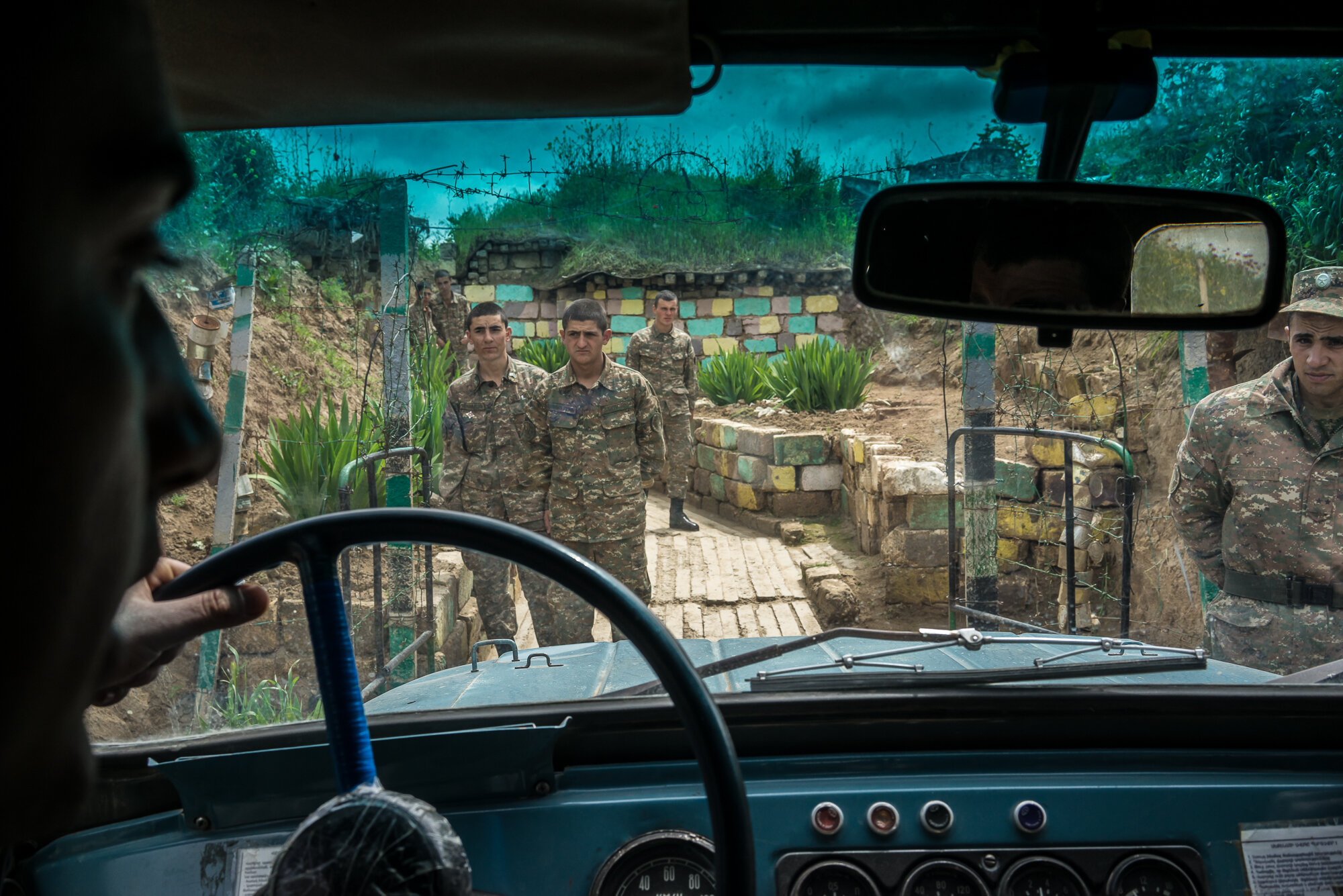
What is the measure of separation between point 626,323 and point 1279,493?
382 inches

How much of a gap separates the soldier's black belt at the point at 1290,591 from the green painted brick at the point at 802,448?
19.2 ft

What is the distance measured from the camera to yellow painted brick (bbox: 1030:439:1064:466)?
3387 millimetres

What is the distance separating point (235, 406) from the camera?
254cm

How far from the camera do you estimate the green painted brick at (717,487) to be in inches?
387

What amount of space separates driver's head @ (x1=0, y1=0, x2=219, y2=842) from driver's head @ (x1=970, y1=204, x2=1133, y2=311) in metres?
1.01

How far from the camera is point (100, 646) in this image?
35 centimetres

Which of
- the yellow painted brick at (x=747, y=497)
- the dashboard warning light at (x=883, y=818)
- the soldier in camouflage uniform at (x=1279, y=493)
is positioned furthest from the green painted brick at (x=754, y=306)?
the dashboard warning light at (x=883, y=818)

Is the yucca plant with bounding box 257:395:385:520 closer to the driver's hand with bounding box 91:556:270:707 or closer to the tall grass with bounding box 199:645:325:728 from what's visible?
the tall grass with bounding box 199:645:325:728

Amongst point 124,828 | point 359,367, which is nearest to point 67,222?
point 124,828

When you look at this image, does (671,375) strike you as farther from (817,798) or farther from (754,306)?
(817,798)

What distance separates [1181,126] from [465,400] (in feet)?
12.5

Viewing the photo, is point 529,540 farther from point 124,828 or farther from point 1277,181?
point 1277,181

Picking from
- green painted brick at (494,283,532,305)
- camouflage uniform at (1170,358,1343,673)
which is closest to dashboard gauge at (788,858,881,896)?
camouflage uniform at (1170,358,1343,673)

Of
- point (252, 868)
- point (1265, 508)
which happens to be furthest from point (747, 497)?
point (252, 868)
